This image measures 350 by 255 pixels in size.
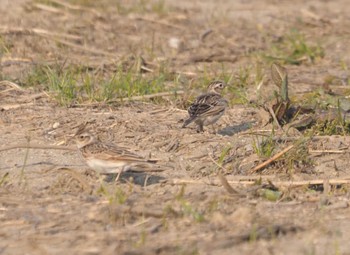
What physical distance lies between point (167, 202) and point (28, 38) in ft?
19.1

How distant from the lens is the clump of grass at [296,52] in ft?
40.2

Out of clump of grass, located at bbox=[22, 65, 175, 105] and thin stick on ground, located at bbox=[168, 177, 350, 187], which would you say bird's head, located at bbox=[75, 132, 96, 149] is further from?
clump of grass, located at bbox=[22, 65, 175, 105]

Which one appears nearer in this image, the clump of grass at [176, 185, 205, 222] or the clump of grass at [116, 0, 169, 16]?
the clump of grass at [176, 185, 205, 222]

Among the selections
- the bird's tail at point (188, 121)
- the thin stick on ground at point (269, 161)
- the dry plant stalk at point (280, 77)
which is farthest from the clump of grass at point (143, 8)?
the thin stick on ground at point (269, 161)

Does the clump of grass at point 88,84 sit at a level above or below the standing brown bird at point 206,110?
below

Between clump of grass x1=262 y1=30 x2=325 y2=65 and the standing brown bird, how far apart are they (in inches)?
114

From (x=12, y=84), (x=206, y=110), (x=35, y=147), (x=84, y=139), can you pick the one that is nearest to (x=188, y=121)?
(x=206, y=110)

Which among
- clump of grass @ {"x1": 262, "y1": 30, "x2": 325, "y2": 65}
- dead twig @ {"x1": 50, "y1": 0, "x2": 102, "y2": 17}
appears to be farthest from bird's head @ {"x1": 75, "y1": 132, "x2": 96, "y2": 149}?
dead twig @ {"x1": 50, "y1": 0, "x2": 102, "y2": 17}

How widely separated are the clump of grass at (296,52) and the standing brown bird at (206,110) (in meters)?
2.90

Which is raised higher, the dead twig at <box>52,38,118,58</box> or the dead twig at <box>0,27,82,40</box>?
the dead twig at <box>0,27,82,40</box>

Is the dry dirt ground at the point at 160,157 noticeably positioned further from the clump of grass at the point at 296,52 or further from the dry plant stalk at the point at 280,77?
the dry plant stalk at the point at 280,77

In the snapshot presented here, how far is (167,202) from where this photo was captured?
7047mm

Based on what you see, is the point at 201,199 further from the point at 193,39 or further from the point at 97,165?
the point at 193,39

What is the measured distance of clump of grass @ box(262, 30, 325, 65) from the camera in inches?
482
